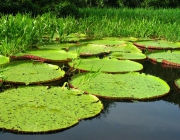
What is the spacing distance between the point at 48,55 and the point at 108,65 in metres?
0.89

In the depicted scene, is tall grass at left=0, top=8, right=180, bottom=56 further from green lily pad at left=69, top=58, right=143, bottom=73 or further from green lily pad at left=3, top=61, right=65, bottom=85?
green lily pad at left=69, top=58, right=143, bottom=73

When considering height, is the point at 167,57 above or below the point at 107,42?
below

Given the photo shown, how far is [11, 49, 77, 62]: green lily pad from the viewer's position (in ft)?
12.5

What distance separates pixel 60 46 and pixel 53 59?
3.23ft

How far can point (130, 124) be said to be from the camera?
223 centimetres

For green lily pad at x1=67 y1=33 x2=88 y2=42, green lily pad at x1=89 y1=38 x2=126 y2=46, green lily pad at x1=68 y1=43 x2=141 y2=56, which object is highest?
green lily pad at x1=67 y1=33 x2=88 y2=42

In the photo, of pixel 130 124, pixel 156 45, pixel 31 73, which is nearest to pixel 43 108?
pixel 130 124

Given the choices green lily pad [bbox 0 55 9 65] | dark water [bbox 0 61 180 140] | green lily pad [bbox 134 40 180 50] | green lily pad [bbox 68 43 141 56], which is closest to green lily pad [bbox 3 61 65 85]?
green lily pad [bbox 0 55 9 65]

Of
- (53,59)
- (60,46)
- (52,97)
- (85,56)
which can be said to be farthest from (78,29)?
(52,97)

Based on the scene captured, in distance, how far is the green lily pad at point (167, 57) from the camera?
402cm

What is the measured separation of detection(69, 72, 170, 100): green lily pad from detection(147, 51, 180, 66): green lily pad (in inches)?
35.8

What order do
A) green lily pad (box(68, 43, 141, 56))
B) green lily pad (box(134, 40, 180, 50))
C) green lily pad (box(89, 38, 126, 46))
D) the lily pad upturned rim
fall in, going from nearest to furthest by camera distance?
the lily pad upturned rim, green lily pad (box(68, 43, 141, 56)), green lily pad (box(134, 40, 180, 50)), green lily pad (box(89, 38, 126, 46))

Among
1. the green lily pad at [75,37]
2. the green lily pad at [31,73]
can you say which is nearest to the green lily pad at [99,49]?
the green lily pad at [75,37]

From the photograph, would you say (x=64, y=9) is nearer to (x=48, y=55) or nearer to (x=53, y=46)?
(x=53, y=46)
